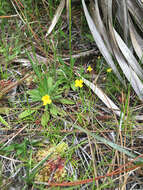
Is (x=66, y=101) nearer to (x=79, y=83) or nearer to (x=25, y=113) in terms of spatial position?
(x=79, y=83)

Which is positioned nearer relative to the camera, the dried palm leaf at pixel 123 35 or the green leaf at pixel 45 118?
the green leaf at pixel 45 118

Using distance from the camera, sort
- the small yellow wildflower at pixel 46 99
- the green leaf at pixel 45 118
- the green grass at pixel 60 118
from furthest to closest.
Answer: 1. the small yellow wildflower at pixel 46 99
2. the green leaf at pixel 45 118
3. the green grass at pixel 60 118

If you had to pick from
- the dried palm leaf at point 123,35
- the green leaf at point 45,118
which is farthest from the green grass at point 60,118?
the dried palm leaf at point 123,35

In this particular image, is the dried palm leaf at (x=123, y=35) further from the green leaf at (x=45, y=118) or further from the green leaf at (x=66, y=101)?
the green leaf at (x=45, y=118)

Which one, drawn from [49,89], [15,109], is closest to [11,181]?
[15,109]

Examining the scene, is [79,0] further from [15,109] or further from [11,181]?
[11,181]

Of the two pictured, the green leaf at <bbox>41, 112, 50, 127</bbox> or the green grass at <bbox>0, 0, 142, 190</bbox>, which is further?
the green leaf at <bbox>41, 112, 50, 127</bbox>

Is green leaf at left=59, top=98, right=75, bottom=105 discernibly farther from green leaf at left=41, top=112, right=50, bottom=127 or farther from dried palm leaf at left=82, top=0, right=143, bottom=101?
dried palm leaf at left=82, top=0, right=143, bottom=101

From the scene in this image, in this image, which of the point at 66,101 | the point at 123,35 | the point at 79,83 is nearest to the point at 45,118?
the point at 66,101

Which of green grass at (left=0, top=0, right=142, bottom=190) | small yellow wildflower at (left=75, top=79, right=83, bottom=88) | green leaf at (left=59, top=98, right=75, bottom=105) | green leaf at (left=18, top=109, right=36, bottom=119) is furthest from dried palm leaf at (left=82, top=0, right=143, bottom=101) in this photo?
green leaf at (left=18, top=109, right=36, bottom=119)
